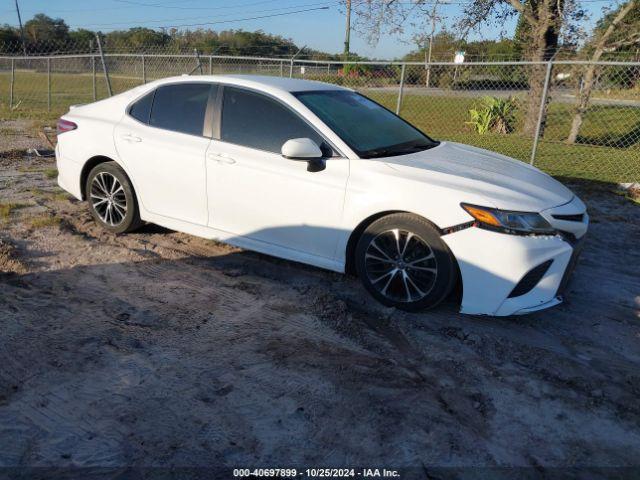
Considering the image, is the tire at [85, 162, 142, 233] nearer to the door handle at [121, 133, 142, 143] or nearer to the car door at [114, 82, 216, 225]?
the car door at [114, 82, 216, 225]

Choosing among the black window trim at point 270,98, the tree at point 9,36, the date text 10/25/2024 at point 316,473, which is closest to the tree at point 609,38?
the black window trim at point 270,98

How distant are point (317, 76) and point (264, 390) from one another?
14253 millimetres

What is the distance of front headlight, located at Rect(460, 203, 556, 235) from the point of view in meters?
3.57

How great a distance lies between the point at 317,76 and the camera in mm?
16047

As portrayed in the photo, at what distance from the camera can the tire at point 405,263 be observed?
3744mm

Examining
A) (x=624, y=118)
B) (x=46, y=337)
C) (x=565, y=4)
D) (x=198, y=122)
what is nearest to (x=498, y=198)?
(x=198, y=122)

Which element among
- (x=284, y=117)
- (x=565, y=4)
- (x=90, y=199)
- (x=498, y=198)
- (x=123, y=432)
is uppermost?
(x=565, y=4)

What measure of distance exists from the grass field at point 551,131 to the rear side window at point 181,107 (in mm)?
6940

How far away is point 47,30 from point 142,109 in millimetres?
65019

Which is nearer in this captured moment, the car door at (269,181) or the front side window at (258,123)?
the car door at (269,181)

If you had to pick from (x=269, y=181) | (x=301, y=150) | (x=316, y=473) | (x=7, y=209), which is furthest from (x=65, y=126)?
(x=316, y=473)

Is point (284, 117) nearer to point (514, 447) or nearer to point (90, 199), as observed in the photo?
point (90, 199)

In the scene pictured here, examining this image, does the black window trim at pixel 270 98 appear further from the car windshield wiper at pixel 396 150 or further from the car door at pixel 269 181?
the car windshield wiper at pixel 396 150

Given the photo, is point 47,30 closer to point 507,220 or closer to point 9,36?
point 9,36
